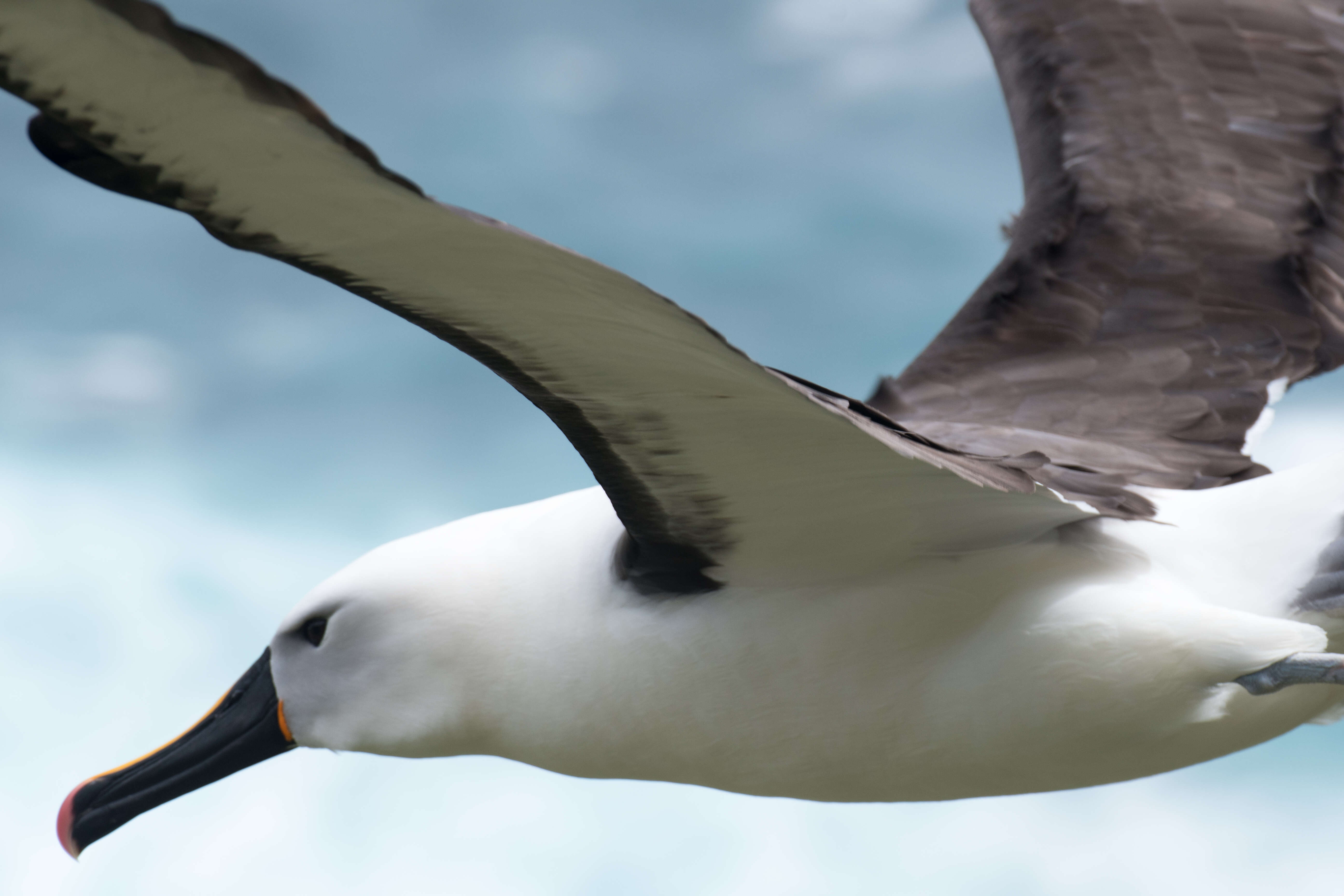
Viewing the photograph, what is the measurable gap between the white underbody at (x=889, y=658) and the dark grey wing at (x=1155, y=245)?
25.4 inches

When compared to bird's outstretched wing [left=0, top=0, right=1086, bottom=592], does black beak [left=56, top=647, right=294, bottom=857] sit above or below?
below

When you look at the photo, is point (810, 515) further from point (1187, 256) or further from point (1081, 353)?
point (1187, 256)

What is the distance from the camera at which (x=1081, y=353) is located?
177 inches

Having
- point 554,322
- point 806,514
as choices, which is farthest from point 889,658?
point 554,322

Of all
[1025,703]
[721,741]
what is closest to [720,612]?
[721,741]

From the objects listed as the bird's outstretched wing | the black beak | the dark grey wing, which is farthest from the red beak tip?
the dark grey wing

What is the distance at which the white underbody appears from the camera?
2994 millimetres

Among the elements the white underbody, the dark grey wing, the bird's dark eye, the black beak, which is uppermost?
the dark grey wing

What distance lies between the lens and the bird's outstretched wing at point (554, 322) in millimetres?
1572

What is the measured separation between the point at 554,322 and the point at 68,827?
2603 millimetres

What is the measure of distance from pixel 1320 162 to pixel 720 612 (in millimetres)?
2974

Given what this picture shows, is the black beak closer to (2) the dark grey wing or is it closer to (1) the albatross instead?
(1) the albatross

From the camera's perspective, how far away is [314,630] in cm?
360

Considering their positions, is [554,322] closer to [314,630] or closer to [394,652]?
[394,652]
